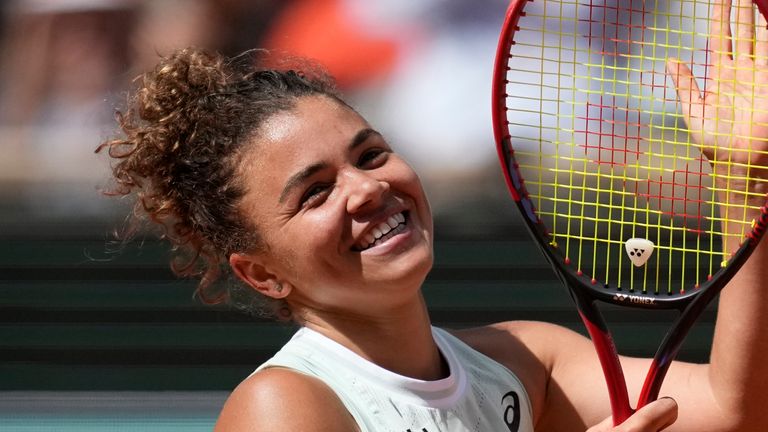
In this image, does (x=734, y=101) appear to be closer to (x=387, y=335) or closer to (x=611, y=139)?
(x=387, y=335)

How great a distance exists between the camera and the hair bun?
239 cm

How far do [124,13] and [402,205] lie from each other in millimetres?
2576

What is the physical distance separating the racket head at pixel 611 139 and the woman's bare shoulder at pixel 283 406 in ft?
1.57

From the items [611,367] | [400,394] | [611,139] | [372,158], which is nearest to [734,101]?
[611,367]

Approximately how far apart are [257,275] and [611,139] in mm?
1668

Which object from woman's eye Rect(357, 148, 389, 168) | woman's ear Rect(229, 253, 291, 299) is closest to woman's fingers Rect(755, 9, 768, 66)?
woman's eye Rect(357, 148, 389, 168)

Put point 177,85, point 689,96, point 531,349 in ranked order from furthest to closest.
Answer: point 531,349 → point 177,85 → point 689,96

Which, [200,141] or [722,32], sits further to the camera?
[200,141]

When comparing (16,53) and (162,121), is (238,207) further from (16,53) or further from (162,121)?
(16,53)

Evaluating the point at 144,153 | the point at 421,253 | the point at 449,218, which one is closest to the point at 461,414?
the point at 421,253

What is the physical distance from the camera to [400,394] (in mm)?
2268

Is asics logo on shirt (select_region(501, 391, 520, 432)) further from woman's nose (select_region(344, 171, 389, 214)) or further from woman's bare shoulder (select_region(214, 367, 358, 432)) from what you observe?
woman's nose (select_region(344, 171, 389, 214))

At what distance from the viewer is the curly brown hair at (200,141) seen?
2.33 meters

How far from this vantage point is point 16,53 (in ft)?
15.3
